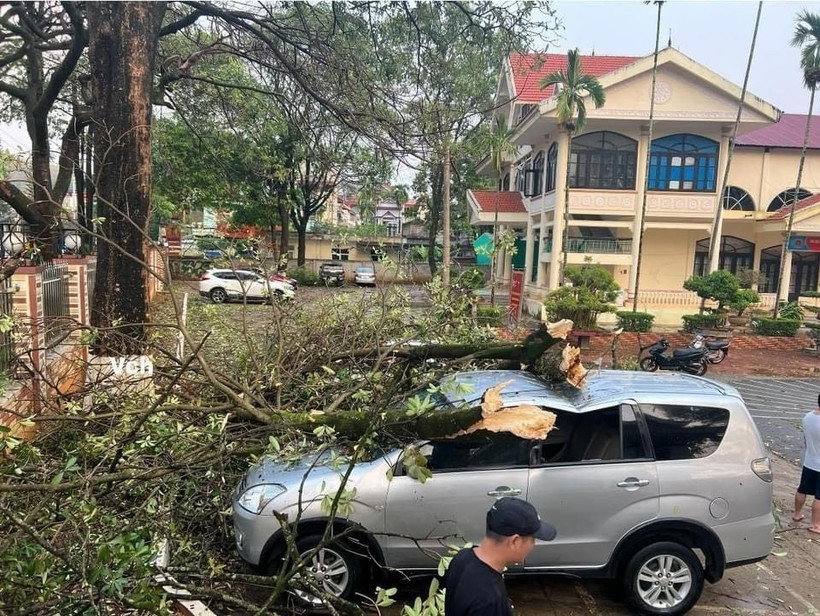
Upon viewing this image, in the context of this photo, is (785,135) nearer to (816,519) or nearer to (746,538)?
(816,519)

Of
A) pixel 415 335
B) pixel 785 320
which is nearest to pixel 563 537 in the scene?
pixel 415 335

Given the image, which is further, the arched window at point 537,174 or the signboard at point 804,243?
the arched window at point 537,174

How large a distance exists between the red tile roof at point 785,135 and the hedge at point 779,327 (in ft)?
35.8

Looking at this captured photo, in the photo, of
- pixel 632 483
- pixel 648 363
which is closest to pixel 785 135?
pixel 648 363

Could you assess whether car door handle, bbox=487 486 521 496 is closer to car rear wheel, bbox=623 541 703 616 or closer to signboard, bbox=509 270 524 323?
car rear wheel, bbox=623 541 703 616

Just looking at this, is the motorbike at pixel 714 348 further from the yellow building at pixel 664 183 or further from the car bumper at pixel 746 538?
the car bumper at pixel 746 538

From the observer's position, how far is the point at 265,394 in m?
5.07

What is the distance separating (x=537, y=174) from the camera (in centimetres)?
2509

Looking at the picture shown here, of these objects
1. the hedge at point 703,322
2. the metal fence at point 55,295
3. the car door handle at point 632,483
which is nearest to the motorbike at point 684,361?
the hedge at point 703,322

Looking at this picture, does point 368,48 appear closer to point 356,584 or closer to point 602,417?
point 602,417

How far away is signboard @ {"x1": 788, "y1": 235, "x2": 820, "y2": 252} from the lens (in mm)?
22828

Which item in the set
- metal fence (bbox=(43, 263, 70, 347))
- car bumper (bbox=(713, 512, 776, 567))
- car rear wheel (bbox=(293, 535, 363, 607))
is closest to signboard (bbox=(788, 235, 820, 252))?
car bumper (bbox=(713, 512, 776, 567))

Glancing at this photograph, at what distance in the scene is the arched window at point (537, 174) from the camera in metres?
24.4

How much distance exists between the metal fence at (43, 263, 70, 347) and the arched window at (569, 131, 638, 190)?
18529mm
